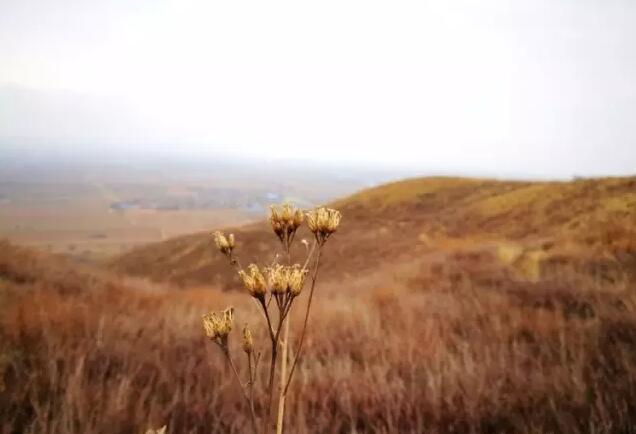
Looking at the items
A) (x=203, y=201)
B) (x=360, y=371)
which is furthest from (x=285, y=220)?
(x=203, y=201)

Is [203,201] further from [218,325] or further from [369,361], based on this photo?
[218,325]

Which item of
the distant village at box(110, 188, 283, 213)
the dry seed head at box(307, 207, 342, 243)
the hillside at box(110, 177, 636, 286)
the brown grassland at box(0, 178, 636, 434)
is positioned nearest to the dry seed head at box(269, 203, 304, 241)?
the dry seed head at box(307, 207, 342, 243)

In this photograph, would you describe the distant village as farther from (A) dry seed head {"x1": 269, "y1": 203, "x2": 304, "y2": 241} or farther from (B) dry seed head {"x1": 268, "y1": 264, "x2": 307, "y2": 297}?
(B) dry seed head {"x1": 268, "y1": 264, "x2": 307, "y2": 297}

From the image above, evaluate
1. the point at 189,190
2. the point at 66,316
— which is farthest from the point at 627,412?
the point at 189,190

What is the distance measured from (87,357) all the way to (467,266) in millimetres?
6464

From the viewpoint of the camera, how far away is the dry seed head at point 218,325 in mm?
995

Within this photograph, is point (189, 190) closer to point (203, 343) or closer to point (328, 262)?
point (328, 262)

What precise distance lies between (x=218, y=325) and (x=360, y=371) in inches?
87.5

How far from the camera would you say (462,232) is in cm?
1858

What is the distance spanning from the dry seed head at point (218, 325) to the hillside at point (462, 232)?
6.42 m

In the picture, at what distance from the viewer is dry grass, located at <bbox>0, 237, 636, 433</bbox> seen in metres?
2.26

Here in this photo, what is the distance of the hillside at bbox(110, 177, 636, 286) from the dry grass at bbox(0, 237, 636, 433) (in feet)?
11.1

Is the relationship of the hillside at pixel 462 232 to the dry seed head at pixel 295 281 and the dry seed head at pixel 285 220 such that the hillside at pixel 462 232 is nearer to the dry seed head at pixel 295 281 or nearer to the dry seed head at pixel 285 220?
the dry seed head at pixel 285 220

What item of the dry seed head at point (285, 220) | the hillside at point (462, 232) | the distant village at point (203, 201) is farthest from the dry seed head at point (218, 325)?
the distant village at point (203, 201)
